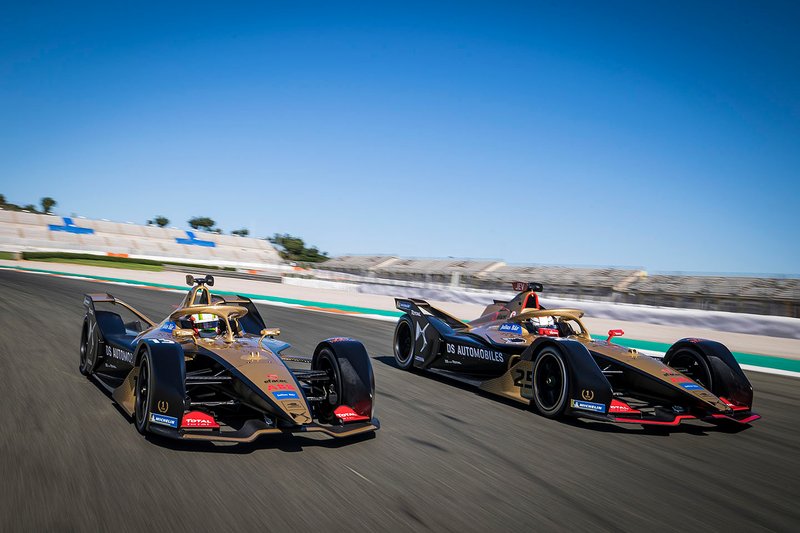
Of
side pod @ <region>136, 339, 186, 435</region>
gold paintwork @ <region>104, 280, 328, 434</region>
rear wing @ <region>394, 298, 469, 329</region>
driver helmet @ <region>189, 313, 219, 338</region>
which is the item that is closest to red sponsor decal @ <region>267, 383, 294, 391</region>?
gold paintwork @ <region>104, 280, 328, 434</region>

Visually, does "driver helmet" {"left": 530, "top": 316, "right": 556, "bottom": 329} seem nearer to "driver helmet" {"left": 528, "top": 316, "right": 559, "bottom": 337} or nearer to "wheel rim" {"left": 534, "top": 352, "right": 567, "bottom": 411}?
"driver helmet" {"left": 528, "top": 316, "right": 559, "bottom": 337}

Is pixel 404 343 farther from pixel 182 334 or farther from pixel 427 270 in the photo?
pixel 427 270

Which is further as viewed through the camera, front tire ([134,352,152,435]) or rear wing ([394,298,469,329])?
rear wing ([394,298,469,329])

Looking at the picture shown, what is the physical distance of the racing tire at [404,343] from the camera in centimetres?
969

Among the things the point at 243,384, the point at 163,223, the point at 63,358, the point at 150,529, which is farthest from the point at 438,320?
the point at 163,223

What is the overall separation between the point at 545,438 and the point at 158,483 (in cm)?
366

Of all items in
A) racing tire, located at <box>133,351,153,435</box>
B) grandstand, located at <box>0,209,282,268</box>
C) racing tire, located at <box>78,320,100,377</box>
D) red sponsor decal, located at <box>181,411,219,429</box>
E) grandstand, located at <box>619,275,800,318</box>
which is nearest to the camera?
red sponsor decal, located at <box>181,411,219,429</box>

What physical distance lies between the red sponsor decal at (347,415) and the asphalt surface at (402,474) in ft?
0.79

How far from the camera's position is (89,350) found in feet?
24.8

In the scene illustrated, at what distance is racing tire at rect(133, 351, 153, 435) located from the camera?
499 cm

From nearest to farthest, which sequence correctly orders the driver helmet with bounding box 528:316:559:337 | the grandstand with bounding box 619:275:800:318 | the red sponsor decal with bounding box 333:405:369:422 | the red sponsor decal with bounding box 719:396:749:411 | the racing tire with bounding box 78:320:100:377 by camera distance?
the red sponsor decal with bounding box 333:405:369:422 → the red sponsor decal with bounding box 719:396:749:411 → the racing tire with bounding box 78:320:100:377 → the driver helmet with bounding box 528:316:559:337 → the grandstand with bounding box 619:275:800:318

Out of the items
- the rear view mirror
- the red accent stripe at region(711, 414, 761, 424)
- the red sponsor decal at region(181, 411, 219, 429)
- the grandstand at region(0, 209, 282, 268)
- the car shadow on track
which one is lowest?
the car shadow on track

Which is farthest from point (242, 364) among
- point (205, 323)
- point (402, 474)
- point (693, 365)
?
point (693, 365)

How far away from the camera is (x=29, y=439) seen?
491 cm
